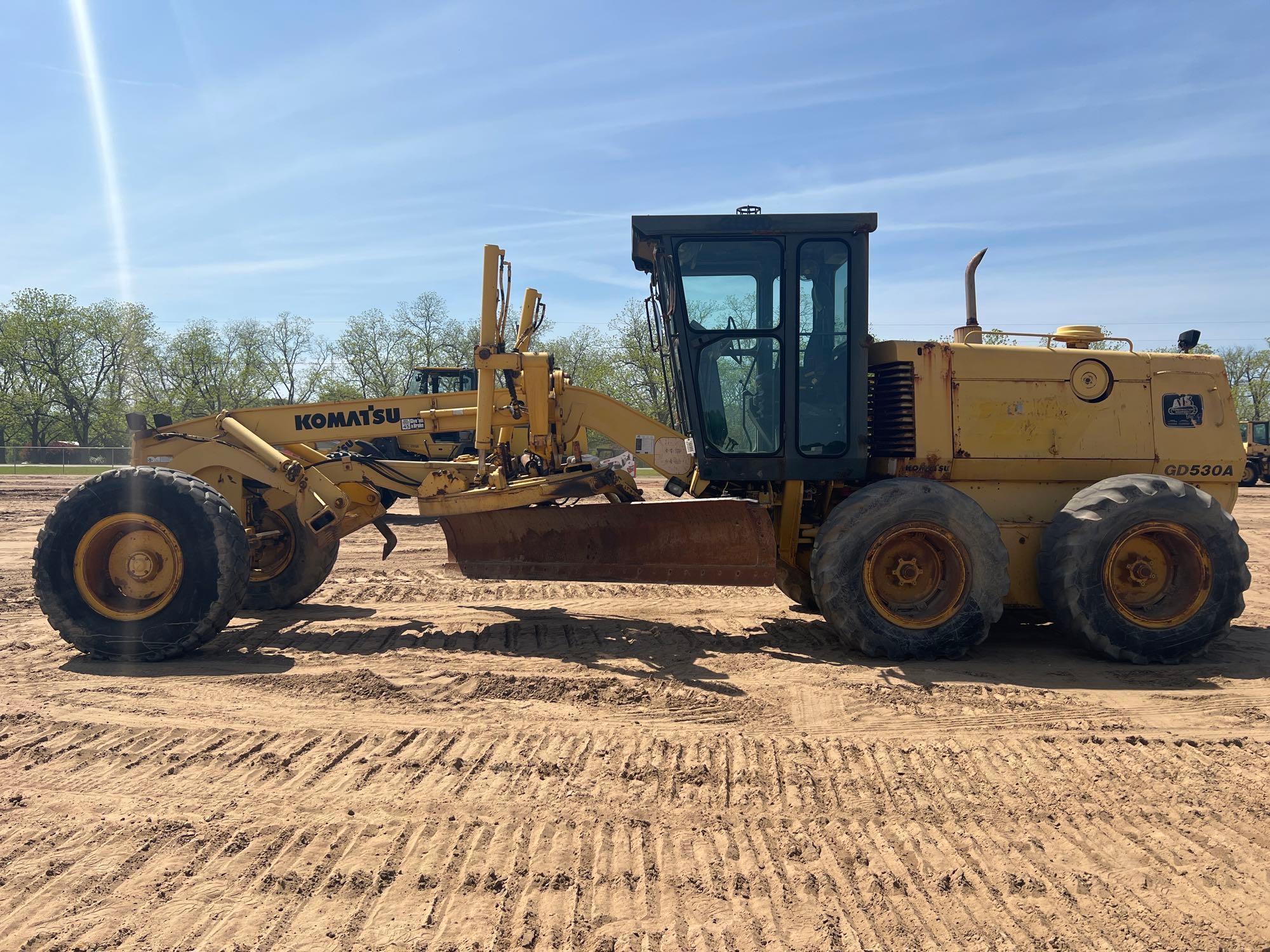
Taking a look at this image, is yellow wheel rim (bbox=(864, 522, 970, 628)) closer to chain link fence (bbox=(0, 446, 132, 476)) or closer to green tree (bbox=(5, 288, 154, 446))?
chain link fence (bbox=(0, 446, 132, 476))

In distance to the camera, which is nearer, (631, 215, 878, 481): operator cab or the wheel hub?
the wheel hub

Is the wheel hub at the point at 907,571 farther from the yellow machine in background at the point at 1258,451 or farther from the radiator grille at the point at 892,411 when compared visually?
the yellow machine in background at the point at 1258,451

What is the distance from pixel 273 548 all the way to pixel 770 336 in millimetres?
4276

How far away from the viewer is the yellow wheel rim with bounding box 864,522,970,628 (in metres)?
5.39

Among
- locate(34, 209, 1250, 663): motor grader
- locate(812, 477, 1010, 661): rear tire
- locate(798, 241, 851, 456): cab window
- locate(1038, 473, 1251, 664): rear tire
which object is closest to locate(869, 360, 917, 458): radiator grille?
locate(34, 209, 1250, 663): motor grader

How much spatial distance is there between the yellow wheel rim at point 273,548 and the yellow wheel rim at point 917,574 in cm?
450

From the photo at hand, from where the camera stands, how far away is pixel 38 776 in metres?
3.63

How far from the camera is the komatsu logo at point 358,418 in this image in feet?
21.1

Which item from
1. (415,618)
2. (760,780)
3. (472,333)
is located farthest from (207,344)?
(760,780)

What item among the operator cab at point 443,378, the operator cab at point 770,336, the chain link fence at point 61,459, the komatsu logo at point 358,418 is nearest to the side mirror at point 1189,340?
the operator cab at point 770,336

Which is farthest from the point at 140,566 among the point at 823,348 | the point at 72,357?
the point at 72,357

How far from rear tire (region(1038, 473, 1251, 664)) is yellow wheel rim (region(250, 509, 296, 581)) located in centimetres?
562

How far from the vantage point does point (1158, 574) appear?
5.57 meters

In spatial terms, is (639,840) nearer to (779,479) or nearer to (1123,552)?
(779,479)
